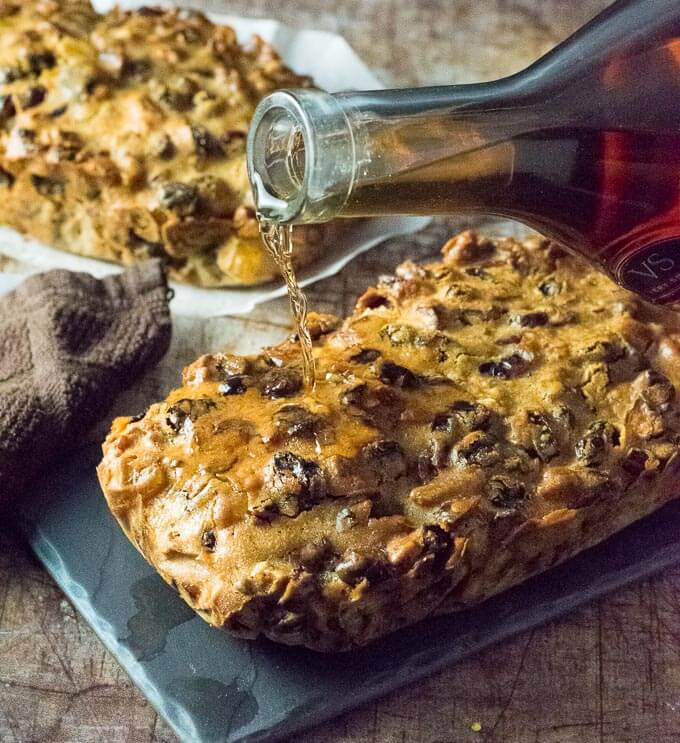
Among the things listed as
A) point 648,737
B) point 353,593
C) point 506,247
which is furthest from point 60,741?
point 506,247

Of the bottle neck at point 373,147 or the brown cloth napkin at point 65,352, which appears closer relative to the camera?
the bottle neck at point 373,147

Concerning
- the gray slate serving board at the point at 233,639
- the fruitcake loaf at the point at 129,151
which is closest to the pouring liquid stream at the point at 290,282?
the gray slate serving board at the point at 233,639

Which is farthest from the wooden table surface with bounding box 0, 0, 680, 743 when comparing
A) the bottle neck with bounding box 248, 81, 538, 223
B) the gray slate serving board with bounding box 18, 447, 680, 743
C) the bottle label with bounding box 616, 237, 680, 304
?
the bottle neck with bounding box 248, 81, 538, 223

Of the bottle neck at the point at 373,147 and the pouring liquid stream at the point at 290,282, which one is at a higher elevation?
the bottle neck at the point at 373,147

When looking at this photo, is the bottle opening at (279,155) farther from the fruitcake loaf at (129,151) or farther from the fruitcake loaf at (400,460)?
the fruitcake loaf at (129,151)

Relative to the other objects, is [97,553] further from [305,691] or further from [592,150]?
[592,150]

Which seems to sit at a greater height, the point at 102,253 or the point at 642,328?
the point at 102,253
